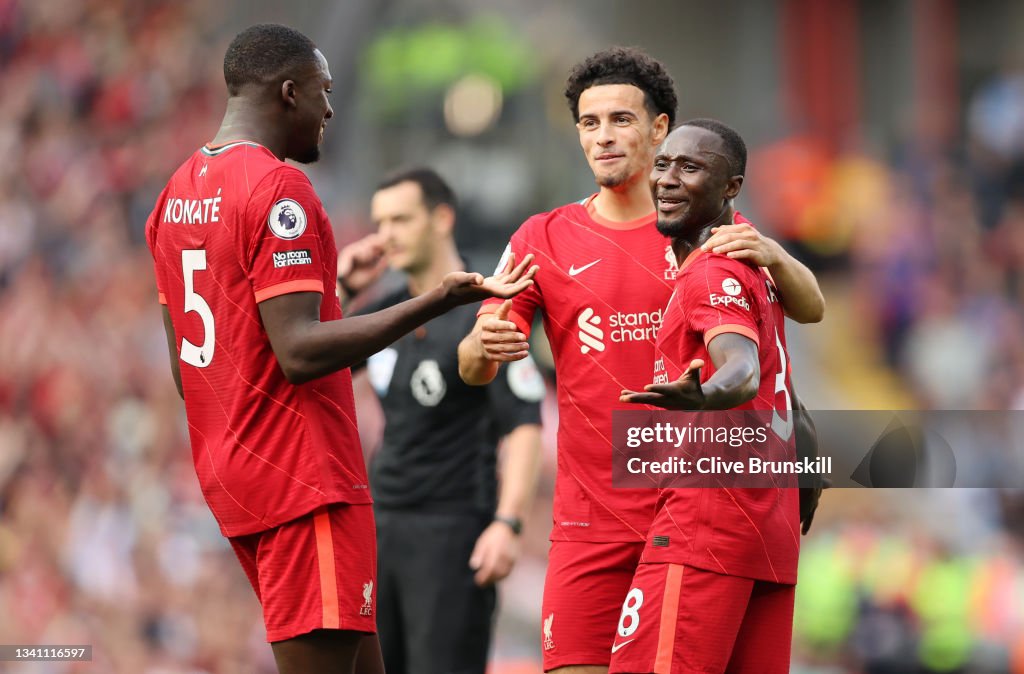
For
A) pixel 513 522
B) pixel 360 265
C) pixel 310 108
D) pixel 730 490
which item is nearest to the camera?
pixel 730 490

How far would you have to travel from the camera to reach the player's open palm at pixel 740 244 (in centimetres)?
461

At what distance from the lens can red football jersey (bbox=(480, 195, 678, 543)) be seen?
525cm

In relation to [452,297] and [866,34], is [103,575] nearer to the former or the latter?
[452,297]

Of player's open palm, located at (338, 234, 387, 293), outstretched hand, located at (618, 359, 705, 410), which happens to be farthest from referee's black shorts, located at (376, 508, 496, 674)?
outstretched hand, located at (618, 359, 705, 410)

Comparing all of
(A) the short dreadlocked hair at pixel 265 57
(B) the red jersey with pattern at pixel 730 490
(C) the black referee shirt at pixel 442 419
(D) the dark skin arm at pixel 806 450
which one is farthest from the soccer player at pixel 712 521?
(C) the black referee shirt at pixel 442 419

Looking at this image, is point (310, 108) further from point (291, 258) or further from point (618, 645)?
point (618, 645)

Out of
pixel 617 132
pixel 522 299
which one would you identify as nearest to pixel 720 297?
pixel 522 299

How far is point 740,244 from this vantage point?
4.62m

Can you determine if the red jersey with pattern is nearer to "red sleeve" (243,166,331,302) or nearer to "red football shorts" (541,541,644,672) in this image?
"red football shorts" (541,541,644,672)

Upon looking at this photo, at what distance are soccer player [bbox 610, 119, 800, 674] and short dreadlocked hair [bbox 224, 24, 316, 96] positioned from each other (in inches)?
47.6

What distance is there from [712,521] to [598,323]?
102 cm

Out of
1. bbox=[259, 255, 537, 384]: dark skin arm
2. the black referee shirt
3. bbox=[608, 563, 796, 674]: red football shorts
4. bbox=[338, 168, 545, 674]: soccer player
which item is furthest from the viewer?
the black referee shirt

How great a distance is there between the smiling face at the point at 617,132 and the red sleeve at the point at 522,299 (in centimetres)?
36

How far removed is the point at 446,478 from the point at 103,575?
5.27 metres
